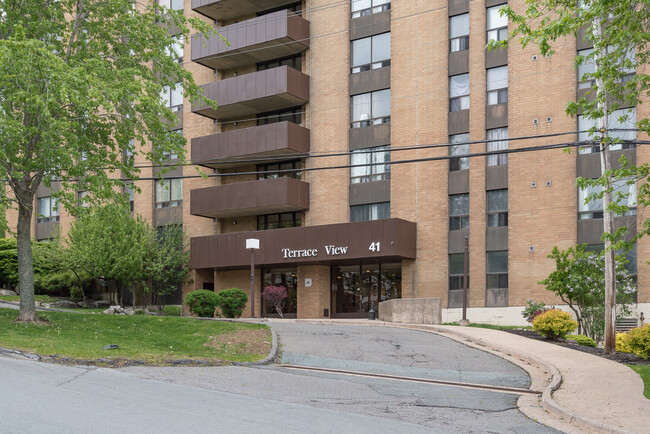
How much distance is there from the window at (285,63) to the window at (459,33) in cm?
880

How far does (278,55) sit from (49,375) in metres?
29.5

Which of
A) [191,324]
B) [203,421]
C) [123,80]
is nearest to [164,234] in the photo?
[191,324]

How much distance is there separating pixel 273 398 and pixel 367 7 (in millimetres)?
29022

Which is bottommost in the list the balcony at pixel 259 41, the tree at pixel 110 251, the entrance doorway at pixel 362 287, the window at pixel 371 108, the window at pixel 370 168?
the entrance doorway at pixel 362 287

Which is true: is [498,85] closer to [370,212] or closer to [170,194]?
[370,212]

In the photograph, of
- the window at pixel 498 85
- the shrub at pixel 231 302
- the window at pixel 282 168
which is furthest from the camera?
the window at pixel 282 168

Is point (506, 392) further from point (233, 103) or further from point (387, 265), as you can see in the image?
point (233, 103)

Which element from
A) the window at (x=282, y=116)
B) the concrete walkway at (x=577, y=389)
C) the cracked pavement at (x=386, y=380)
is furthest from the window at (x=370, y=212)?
the concrete walkway at (x=577, y=389)

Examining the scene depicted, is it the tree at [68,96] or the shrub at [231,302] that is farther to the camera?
A: the shrub at [231,302]

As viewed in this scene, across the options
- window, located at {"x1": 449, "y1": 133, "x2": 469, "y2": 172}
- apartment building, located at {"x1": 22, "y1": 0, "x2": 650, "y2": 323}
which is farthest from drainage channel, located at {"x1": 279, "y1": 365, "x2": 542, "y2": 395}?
window, located at {"x1": 449, "y1": 133, "x2": 469, "y2": 172}

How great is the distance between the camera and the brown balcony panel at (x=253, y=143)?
121 feet

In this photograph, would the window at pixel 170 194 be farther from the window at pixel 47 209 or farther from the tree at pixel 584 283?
the tree at pixel 584 283

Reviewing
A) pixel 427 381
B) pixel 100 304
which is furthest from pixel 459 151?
pixel 100 304

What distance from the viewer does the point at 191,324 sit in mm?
22859
